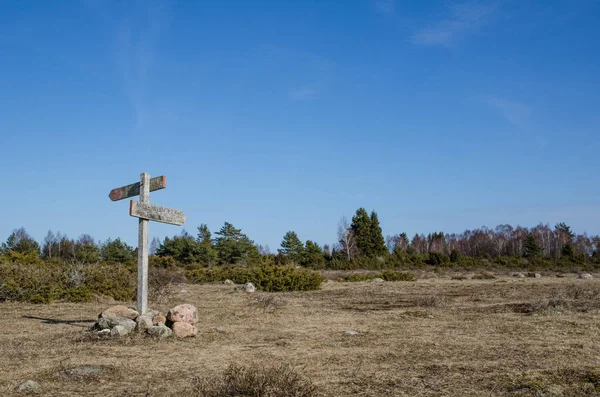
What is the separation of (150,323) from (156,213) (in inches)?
89.4

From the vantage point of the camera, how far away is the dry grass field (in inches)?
226

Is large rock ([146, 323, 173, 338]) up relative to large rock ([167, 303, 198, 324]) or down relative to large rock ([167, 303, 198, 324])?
down

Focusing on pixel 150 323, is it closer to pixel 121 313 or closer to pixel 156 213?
pixel 121 313

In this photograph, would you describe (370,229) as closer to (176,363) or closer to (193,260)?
(193,260)

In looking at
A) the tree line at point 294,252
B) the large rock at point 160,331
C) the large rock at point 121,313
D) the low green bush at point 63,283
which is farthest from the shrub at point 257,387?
the tree line at point 294,252

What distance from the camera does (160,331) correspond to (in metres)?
9.15

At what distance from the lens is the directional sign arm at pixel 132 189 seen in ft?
34.5

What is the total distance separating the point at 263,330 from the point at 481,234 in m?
104

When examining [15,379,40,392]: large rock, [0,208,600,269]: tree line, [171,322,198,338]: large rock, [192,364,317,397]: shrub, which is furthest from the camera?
[0,208,600,269]: tree line

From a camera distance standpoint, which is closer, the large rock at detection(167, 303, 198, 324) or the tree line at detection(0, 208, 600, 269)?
A: the large rock at detection(167, 303, 198, 324)

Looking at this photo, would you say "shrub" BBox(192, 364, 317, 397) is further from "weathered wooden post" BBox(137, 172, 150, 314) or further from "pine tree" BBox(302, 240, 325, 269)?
"pine tree" BBox(302, 240, 325, 269)

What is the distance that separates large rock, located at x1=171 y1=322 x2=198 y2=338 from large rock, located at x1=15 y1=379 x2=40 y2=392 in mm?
3650

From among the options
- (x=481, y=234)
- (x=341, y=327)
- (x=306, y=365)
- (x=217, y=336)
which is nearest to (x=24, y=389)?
(x=306, y=365)

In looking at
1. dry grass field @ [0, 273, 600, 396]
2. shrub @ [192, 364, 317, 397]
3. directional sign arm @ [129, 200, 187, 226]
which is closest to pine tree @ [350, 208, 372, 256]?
dry grass field @ [0, 273, 600, 396]
